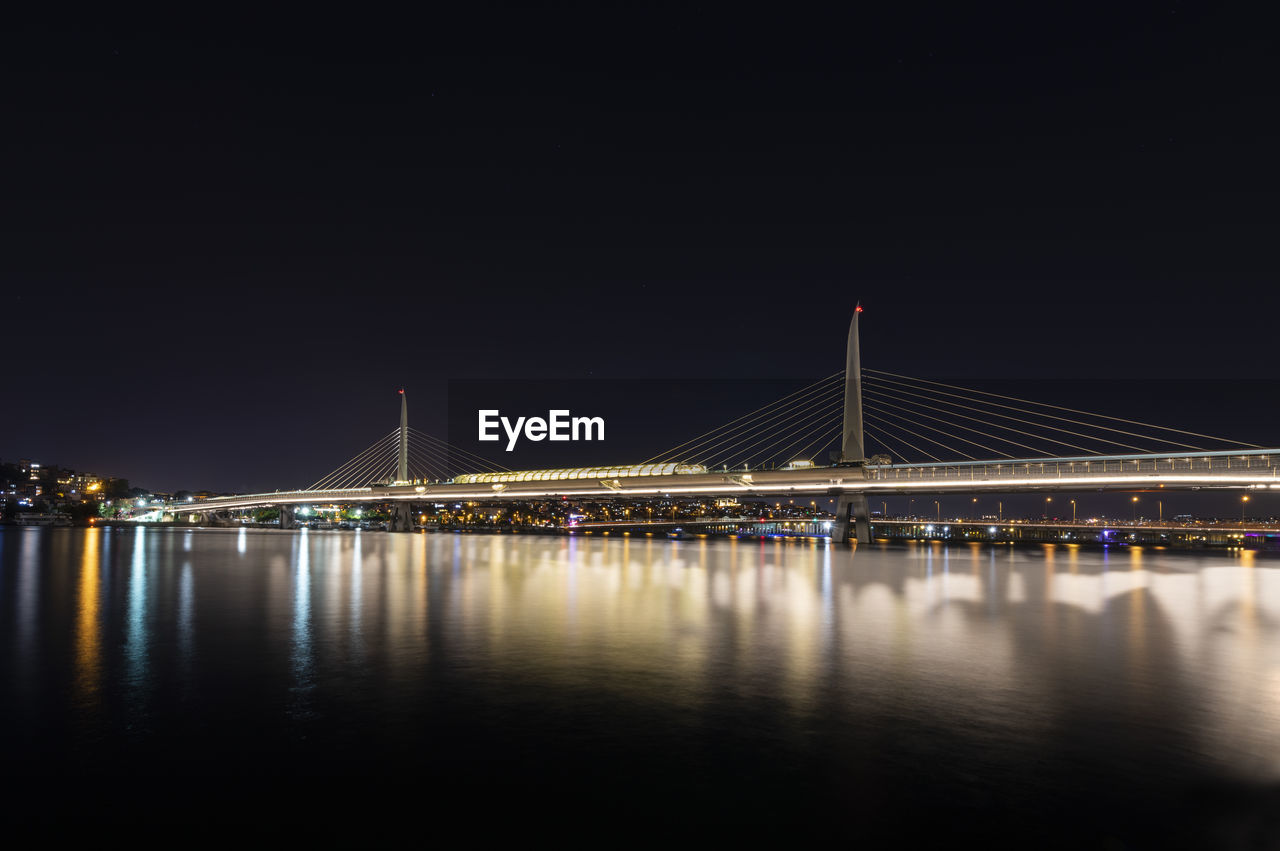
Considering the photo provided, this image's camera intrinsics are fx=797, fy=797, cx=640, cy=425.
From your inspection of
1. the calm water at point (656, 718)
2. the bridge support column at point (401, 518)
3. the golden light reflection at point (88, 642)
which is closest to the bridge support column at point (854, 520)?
the calm water at point (656, 718)

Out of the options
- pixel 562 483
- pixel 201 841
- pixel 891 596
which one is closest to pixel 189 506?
pixel 562 483

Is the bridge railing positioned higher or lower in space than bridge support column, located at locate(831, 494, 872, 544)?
higher

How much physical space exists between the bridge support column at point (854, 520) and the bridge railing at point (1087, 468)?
784 centimetres

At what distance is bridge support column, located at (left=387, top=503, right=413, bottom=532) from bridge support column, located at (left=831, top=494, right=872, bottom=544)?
68653 millimetres

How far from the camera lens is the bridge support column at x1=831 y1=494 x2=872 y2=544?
7844 cm

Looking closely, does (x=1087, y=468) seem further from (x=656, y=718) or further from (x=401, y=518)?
(x=401, y=518)

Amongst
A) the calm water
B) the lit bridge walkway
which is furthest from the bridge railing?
the calm water

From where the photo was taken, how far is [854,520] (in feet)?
260

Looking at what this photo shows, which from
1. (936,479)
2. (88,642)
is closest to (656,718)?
(88,642)

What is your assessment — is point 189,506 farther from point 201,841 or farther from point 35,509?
point 201,841

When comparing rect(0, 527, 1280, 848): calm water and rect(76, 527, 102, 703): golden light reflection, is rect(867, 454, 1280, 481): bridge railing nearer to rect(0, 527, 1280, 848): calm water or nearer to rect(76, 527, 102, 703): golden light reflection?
rect(0, 527, 1280, 848): calm water

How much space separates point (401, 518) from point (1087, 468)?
9455 cm

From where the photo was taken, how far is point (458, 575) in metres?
38.8

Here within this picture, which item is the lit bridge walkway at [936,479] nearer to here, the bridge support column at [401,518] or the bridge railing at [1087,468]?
the bridge railing at [1087,468]
